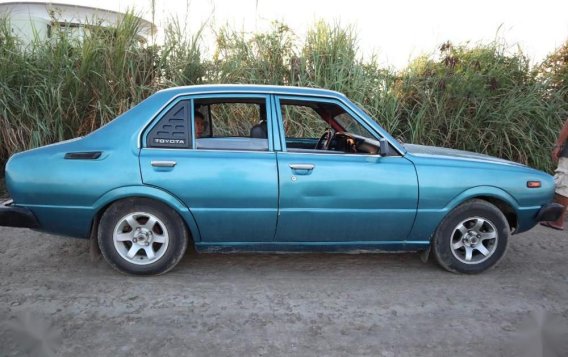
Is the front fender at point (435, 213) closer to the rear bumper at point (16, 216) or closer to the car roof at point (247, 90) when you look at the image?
the car roof at point (247, 90)

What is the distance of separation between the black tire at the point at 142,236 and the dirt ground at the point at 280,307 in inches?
5.2

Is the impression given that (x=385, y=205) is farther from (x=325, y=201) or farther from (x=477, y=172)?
(x=477, y=172)

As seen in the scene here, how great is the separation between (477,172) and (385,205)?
2.69ft

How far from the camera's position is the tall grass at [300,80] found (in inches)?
255

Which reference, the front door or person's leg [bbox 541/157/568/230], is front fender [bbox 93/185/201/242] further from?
person's leg [bbox 541/157/568/230]

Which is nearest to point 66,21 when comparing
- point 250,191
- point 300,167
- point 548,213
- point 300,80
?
point 300,80

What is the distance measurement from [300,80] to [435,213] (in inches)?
165

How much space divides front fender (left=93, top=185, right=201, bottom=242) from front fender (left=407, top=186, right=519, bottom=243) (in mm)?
1776

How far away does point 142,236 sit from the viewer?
342 cm

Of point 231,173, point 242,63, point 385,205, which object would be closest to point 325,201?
point 385,205

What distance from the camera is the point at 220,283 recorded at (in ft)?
11.2

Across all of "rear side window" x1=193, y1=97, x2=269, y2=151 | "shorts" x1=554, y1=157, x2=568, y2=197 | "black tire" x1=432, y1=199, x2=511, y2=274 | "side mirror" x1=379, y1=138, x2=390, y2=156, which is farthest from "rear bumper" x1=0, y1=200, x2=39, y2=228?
"shorts" x1=554, y1=157, x2=568, y2=197

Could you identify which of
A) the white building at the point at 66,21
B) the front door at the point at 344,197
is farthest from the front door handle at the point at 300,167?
the white building at the point at 66,21

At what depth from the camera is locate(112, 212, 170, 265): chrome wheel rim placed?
3389 mm
